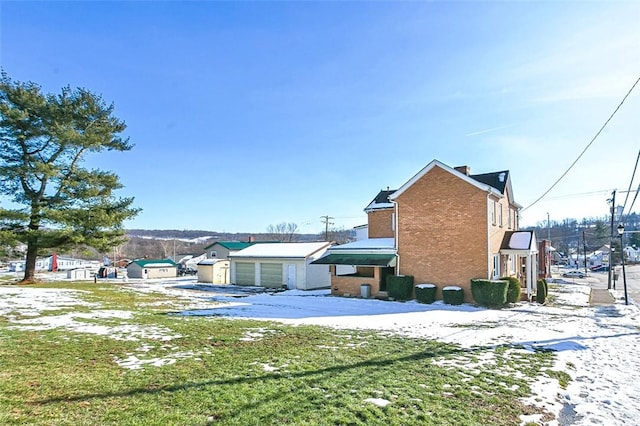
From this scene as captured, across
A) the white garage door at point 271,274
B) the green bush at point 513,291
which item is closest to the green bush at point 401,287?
the green bush at point 513,291

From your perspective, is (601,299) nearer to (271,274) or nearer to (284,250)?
(284,250)

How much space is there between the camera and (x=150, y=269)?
5078cm

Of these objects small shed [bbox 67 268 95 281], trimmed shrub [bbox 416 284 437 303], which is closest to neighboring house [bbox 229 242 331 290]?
trimmed shrub [bbox 416 284 437 303]

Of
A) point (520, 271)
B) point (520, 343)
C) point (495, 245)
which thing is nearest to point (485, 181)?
point (495, 245)

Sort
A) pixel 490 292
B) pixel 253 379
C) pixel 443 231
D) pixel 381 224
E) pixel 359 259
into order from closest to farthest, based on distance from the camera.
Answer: pixel 253 379 < pixel 490 292 < pixel 443 231 < pixel 359 259 < pixel 381 224

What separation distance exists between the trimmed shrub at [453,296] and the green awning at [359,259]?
12.5 ft

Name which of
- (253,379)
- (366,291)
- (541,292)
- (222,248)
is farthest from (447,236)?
(222,248)

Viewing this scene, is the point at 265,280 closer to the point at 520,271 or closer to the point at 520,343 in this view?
the point at 520,271

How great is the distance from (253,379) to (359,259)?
710 inches

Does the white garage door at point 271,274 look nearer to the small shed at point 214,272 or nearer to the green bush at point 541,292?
the small shed at point 214,272

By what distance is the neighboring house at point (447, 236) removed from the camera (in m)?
21.2

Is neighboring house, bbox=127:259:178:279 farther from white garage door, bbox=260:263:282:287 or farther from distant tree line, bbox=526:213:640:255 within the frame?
distant tree line, bbox=526:213:640:255

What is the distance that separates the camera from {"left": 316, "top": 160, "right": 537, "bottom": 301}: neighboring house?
21.2m

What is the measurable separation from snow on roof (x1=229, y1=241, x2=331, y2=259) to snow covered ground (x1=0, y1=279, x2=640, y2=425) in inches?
382
